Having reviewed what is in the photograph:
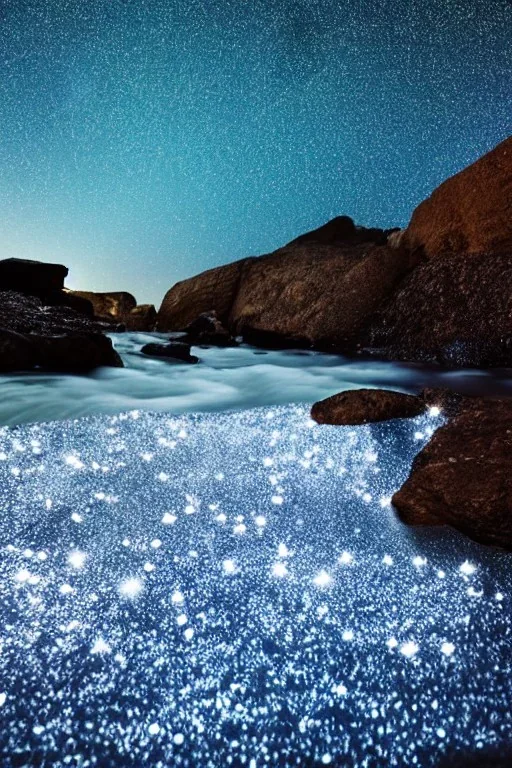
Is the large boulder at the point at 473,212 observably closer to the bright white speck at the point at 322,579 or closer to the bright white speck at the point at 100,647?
the bright white speck at the point at 322,579

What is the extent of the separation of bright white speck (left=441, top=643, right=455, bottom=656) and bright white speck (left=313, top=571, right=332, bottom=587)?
374 mm

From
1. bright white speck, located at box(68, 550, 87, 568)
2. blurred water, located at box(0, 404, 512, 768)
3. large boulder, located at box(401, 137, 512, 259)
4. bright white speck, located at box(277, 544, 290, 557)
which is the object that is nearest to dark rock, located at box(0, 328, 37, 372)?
blurred water, located at box(0, 404, 512, 768)

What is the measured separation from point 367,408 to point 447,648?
1.76 meters

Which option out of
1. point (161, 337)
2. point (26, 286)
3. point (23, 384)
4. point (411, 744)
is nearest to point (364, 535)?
point (411, 744)

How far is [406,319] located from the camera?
254 inches

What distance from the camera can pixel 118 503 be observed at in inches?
73.6

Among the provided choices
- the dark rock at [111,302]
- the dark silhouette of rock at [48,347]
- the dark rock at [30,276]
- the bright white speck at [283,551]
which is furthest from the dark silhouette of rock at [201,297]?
the bright white speck at [283,551]

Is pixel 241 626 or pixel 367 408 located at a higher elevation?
pixel 367 408

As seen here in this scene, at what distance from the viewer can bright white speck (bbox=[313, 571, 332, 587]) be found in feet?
4.66

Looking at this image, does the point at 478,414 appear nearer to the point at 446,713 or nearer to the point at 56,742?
the point at 446,713

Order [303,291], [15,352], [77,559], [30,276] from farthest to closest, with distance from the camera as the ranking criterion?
[30,276], [303,291], [15,352], [77,559]

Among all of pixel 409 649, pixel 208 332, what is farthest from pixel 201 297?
pixel 409 649

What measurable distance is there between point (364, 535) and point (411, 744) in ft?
2.48

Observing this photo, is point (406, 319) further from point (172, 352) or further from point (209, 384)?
point (172, 352)
